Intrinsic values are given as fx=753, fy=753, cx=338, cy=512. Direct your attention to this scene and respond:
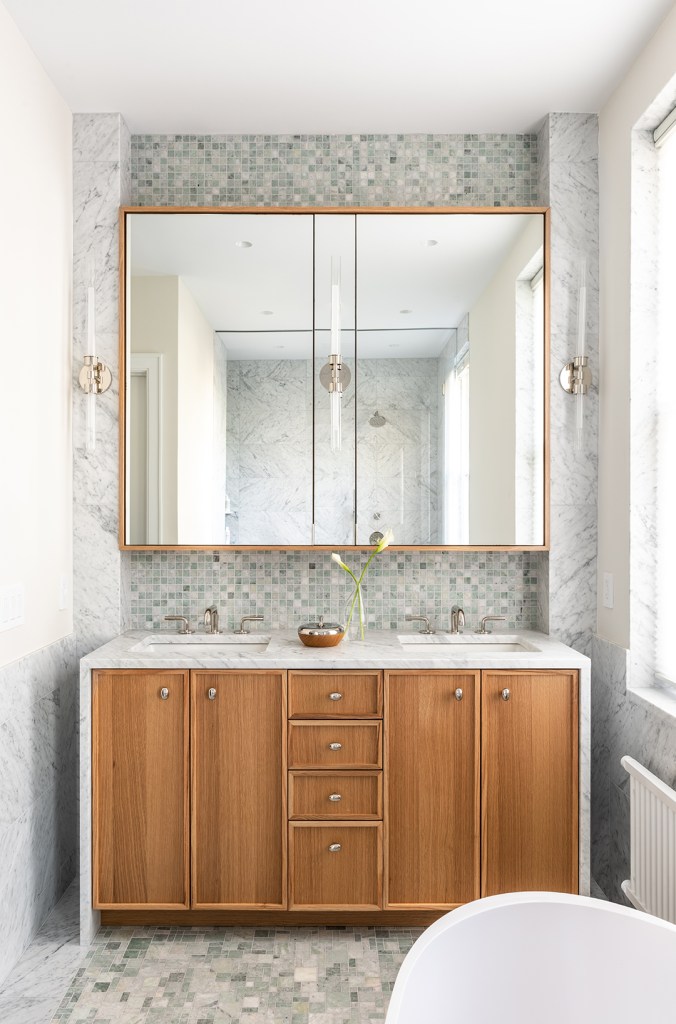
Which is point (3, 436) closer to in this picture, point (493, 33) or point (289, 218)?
point (289, 218)

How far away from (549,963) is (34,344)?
2.31 meters

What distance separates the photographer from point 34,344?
2490 millimetres

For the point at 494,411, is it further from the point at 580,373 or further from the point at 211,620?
the point at 211,620

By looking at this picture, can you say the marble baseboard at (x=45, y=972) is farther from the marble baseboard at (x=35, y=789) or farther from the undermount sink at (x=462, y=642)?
the undermount sink at (x=462, y=642)

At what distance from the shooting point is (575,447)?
284 centimetres

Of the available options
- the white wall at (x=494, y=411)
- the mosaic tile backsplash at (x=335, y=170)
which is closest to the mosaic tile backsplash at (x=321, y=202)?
the mosaic tile backsplash at (x=335, y=170)

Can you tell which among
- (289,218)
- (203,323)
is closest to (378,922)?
(203,323)

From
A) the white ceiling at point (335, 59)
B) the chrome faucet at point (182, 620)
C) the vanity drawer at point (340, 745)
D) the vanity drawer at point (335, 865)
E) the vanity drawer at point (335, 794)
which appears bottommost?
the vanity drawer at point (335, 865)

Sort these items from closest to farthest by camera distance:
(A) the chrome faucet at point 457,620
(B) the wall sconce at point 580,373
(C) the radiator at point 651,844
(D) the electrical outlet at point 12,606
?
(C) the radiator at point 651,844, (D) the electrical outlet at point 12,606, (B) the wall sconce at point 580,373, (A) the chrome faucet at point 457,620

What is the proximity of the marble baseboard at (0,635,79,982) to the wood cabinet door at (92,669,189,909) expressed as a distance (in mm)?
208

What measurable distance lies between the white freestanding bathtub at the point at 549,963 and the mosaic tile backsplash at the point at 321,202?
1409mm

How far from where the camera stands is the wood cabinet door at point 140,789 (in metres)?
2.49

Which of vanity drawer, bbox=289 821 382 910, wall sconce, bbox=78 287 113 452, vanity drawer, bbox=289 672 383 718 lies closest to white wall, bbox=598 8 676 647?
vanity drawer, bbox=289 672 383 718

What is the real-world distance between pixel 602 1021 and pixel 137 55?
304cm
